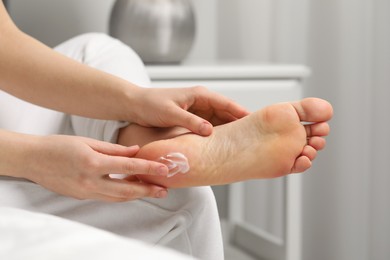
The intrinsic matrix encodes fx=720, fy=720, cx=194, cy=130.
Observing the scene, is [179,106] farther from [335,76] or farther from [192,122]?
[335,76]

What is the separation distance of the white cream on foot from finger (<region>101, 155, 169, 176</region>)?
0.04 meters

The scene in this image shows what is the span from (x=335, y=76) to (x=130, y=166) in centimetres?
120

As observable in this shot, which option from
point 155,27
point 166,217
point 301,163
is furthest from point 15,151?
point 155,27

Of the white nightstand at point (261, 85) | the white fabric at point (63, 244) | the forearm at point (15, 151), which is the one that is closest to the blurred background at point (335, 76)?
the white nightstand at point (261, 85)

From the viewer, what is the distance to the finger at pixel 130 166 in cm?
91

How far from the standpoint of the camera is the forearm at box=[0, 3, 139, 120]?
1.13 metres

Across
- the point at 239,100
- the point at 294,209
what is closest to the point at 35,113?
the point at 239,100

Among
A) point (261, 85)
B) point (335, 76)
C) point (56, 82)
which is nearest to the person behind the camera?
point (56, 82)

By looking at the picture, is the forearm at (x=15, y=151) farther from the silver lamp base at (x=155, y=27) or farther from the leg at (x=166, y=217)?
the silver lamp base at (x=155, y=27)

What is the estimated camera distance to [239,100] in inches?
67.9

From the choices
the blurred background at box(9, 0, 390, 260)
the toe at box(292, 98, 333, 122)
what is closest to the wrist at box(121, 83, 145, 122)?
the toe at box(292, 98, 333, 122)

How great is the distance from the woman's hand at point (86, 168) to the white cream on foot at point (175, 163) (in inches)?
1.2

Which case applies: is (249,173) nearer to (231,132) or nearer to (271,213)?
(231,132)

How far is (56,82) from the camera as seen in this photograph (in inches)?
46.5
